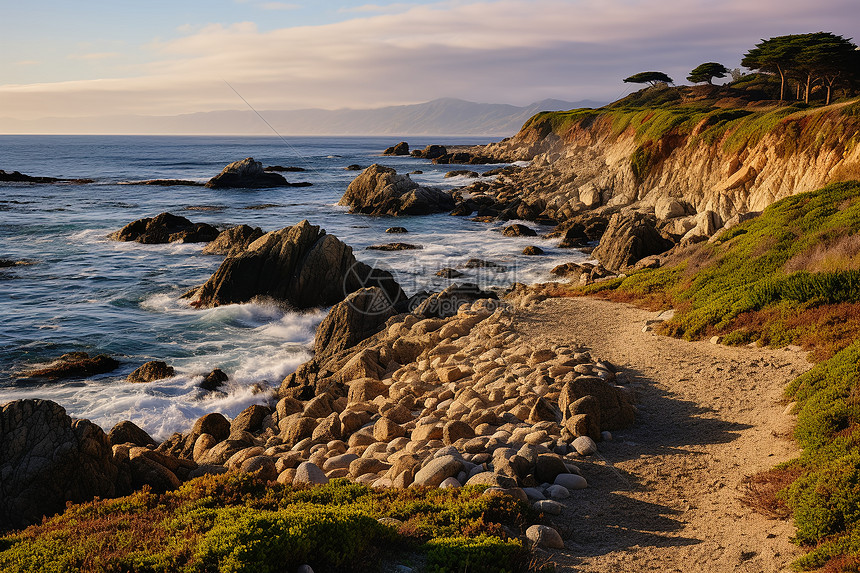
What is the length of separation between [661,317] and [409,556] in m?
12.8

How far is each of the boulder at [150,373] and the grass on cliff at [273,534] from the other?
35.4ft

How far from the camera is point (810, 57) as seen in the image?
45.7 m

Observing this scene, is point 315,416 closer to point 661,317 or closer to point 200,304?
point 661,317

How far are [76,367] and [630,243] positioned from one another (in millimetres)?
23690

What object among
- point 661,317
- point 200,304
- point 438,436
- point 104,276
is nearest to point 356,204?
point 104,276

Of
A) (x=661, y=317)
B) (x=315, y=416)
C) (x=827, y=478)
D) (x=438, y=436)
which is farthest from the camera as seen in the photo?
(x=661, y=317)

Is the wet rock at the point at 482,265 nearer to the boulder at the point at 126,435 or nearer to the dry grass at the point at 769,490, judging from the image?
the boulder at the point at 126,435

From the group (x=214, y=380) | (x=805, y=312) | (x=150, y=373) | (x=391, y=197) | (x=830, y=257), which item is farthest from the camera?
(x=391, y=197)

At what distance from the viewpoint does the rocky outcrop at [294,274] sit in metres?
26.2

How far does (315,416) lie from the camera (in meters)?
14.5

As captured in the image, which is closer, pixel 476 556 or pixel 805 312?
pixel 476 556

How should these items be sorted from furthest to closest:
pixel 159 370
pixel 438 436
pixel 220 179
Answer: pixel 220 179
pixel 159 370
pixel 438 436

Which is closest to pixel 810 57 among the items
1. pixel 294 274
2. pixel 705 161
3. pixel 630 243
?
pixel 705 161

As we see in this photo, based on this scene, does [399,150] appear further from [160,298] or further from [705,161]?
[160,298]
